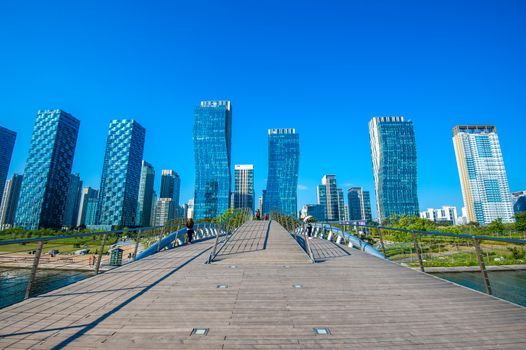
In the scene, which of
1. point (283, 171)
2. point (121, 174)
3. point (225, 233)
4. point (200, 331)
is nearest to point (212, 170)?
point (283, 171)

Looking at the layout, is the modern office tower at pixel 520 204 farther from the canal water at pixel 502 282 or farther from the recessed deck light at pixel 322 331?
the recessed deck light at pixel 322 331

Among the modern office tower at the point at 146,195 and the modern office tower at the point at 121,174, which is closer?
the modern office tower at the point at 121,174

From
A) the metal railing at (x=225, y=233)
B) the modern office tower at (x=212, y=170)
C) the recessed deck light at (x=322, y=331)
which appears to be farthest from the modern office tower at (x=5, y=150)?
the recessed deck light at (x=322, y=331)

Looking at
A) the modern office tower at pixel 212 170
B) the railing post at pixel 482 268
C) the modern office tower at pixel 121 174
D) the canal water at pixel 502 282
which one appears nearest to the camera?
the railing post at pixel 482 268

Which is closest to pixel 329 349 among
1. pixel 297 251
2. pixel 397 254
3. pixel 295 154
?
pixel 297 251

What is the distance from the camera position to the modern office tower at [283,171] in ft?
424

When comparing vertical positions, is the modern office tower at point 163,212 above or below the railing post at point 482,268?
above

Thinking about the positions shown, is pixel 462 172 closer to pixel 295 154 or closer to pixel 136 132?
pixel 295 154

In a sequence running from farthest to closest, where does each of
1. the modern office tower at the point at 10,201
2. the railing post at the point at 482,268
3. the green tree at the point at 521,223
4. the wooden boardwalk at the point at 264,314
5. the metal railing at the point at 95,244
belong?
1. the modern office tower at the point at 10,201
2. the green tree at the point at 521,223
3. the metal railing at the point at 95,244
4. the railing post at the point at 482,268
5. the wooden boardwalk at the point at 264,314

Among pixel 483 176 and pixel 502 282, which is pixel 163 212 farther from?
pixel 483 176

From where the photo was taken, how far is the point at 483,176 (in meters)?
160

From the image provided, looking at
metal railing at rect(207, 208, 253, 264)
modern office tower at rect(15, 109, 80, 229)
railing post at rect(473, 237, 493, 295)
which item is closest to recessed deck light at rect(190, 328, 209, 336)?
metal railing at rect(207, 208, 253, 264)

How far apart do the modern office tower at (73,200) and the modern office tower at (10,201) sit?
1034 inches

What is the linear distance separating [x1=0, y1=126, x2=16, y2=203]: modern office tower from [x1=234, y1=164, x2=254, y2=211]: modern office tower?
13755cm
